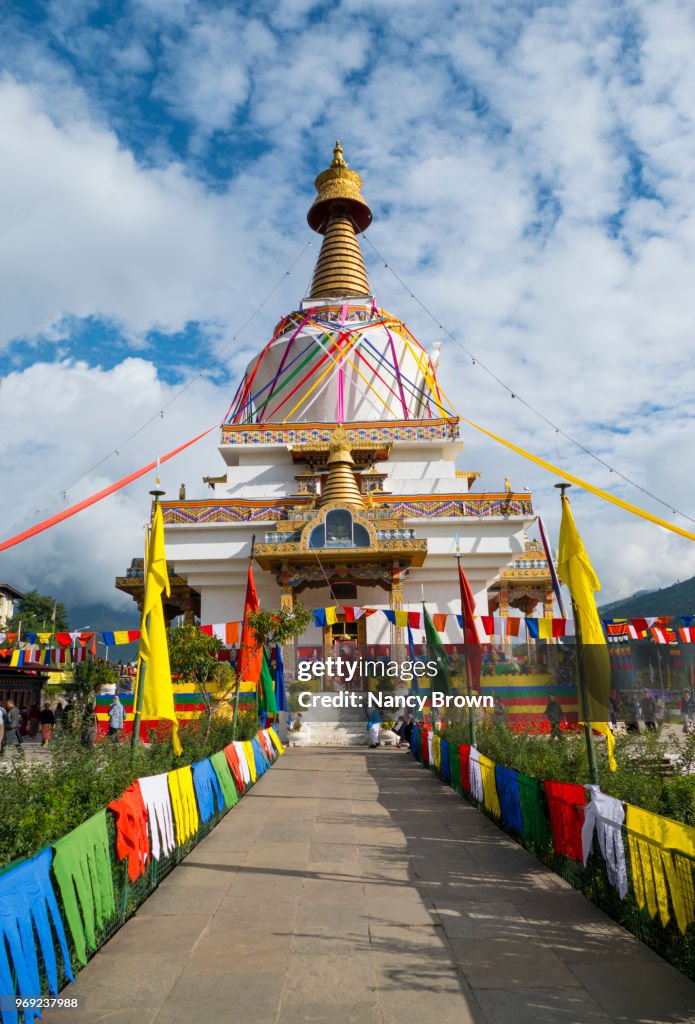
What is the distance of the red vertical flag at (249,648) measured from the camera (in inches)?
600

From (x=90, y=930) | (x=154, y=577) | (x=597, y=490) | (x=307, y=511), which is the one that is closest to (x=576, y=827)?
(x=90, y=930)

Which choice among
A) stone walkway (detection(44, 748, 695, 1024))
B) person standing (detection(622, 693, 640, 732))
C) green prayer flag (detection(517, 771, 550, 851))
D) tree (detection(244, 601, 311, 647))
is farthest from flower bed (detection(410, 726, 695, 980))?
person standing (detection(622, 693, 640, 732))

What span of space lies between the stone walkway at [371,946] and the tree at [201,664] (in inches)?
337

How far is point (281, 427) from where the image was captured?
2847cm

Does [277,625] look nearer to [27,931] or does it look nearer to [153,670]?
[153,670]

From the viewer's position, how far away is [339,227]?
37031mm

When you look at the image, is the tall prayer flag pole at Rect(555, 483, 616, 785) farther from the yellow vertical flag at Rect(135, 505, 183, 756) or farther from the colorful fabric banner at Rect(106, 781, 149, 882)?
the yellow vertical flag at Rect(135, 505, 183, 756)

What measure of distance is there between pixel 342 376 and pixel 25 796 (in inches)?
1060

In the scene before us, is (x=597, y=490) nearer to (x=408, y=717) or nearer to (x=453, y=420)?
(x=408, y=717)

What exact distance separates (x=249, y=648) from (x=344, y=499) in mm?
8974

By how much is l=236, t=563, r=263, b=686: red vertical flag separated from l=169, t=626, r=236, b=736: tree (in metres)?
0.70

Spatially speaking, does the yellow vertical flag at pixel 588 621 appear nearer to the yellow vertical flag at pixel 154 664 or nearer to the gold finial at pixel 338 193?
the yellow vertical flag at pixel 154 664

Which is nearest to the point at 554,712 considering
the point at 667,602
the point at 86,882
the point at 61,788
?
the point at 61,788

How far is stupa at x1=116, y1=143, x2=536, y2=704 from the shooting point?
78.9 feet
